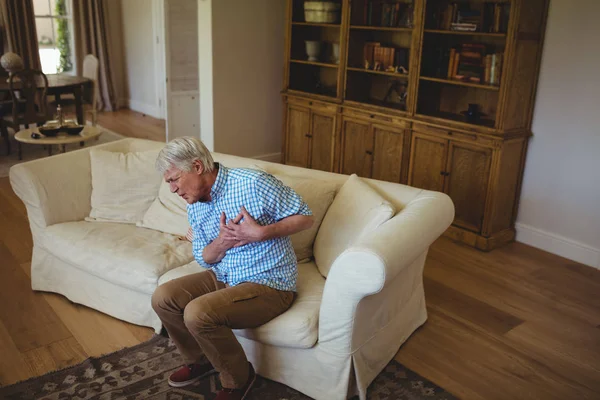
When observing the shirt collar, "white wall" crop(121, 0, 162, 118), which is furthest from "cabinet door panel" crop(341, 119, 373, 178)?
"white wall" crop(121, 0, 162, 118)

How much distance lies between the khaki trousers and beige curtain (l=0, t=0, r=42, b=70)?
652 centimetres

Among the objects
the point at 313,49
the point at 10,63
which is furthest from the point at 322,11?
the point at 10,63

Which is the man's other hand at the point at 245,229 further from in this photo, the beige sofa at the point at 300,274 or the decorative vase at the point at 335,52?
the decorative vase at the point at 335,52

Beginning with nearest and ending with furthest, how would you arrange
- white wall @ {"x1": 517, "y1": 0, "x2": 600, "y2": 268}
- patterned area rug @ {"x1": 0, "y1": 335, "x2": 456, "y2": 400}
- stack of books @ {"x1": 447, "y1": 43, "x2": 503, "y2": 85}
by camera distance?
patterned area rug @ {"x1": 0, "y1": 335, "x2": 456, "y2": 400}
white wall @ {"x1": 517, "y1": 0, "x2": 600, "y2": 268}
stack of books @ {"x1": 447, "y1": 43, "x2": 503, "y2": 85}

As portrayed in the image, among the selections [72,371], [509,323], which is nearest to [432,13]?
[509,323]

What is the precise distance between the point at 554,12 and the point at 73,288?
333 centimetres

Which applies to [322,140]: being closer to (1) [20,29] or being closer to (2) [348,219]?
(2) [348,219]

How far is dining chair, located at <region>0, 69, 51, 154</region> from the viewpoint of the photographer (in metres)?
5.66

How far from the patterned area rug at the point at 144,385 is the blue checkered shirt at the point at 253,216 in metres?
0.47

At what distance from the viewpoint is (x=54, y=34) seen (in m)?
8.32

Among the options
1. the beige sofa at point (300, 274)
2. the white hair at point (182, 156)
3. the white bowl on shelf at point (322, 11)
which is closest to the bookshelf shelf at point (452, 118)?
the white bowl on shelf at point (322, 11)

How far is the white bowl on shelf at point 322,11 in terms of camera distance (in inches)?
191

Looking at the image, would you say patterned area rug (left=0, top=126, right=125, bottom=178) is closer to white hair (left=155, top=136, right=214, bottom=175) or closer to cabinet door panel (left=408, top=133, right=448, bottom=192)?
cabinet door panel (left=408, top=133, right=448, bottom=192)

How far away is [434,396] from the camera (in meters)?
2.40
